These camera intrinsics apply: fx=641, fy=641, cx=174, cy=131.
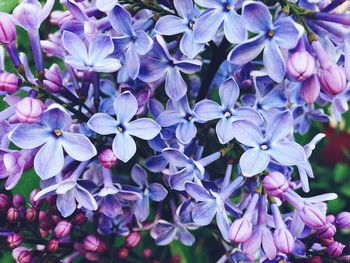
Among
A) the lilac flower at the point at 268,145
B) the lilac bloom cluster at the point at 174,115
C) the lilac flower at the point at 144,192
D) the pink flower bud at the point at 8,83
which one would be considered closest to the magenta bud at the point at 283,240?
the lilac bloom cluster at the point at 174,115

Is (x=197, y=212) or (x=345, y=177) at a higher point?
(x=197, y=212)

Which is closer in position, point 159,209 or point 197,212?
point 197,212

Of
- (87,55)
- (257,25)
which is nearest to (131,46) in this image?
(87,55)

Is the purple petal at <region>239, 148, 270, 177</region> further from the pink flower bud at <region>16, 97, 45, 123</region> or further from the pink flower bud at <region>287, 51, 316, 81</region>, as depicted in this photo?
the pink flower bud at <region>16, 97, 45, 123</region>

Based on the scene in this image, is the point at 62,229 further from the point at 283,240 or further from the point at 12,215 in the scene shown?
the point at 283,240

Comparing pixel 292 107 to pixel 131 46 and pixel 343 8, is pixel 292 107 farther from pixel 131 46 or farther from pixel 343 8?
pixel 131 46

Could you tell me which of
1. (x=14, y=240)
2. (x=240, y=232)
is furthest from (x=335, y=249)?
(x=14, y=240)

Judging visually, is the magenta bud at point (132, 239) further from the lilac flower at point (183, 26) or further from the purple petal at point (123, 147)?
the lilac flower at point (183, 26)
